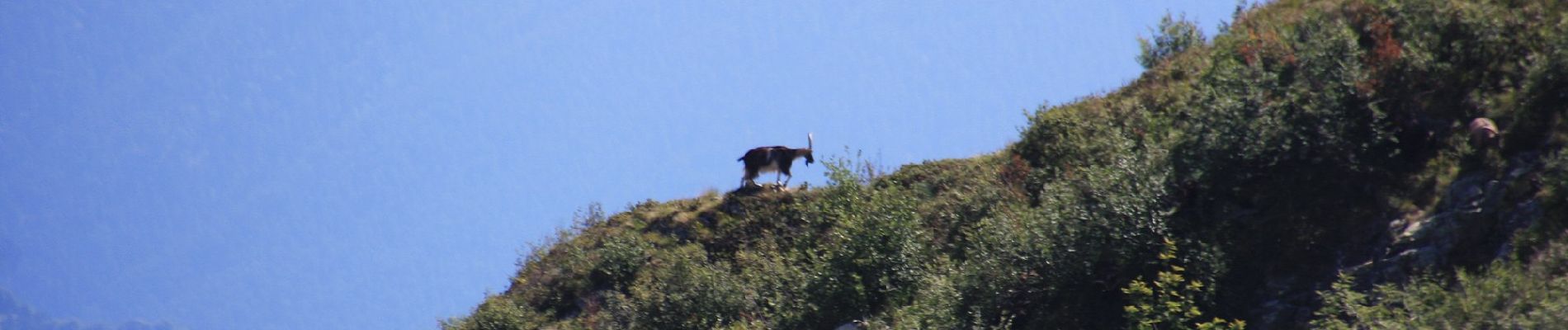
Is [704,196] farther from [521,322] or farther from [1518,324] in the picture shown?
[1518,324]

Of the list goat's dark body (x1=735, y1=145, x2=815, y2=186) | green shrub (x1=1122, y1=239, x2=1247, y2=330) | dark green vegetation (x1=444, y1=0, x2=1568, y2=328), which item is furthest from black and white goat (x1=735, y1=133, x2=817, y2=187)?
green shrub (x1=1122, y1=239, x2=1247, y2=330)

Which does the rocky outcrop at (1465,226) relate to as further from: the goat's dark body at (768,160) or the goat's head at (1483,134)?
the goat's dark body at (768,160)

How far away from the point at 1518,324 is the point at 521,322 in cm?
2179

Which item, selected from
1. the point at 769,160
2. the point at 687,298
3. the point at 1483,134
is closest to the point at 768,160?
the point at 769,160

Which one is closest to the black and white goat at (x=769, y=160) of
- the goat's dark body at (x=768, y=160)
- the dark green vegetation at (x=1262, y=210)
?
the goat's dark body at (x=768, y=160)

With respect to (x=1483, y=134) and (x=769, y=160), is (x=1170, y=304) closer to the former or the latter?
(x=1483, y=134)

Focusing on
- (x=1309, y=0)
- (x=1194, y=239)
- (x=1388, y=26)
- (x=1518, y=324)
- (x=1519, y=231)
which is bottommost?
(x=1518, y=324)

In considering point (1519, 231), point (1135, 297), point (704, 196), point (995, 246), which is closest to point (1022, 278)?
point (995, 246)

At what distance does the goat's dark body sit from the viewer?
28.6m

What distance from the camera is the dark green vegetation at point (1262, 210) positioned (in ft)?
45.2

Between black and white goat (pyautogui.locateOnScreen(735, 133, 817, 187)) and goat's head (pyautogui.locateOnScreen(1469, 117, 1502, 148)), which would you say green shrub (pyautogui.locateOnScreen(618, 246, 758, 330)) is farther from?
goat's head (pyautogui.locateOnScreen(1469, 117, 1502, 148))

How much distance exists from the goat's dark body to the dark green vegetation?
15.1 ft

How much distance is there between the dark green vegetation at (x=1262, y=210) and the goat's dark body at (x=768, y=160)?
182 inches

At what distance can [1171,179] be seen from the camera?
17734 millimetres
